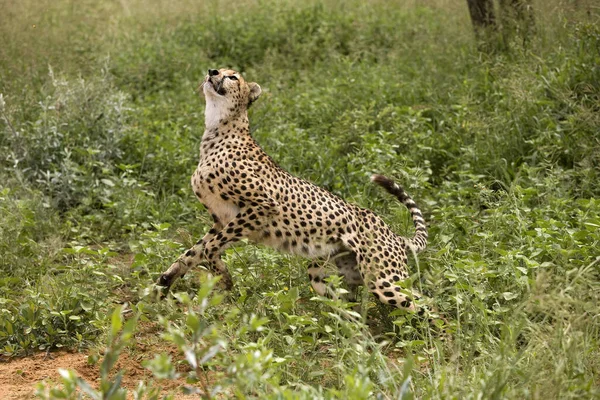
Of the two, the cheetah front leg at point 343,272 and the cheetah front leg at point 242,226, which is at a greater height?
the cheetah front leg at point 242,226

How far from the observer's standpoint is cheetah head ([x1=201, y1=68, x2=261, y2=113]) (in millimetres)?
4805

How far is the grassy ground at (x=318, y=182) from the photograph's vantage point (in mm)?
3426

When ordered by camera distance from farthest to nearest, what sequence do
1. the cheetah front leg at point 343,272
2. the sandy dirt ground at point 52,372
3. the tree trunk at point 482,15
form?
the tree trunk at point 482,15 → the cheetah front leg at point 343,272 → the sandy dirt ground at point 52,372

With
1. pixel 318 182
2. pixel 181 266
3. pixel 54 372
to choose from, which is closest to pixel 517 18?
pixel 318 182

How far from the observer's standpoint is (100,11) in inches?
387

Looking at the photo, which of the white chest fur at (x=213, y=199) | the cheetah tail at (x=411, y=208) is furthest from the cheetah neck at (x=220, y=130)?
the cheetah tail at (x=411, y=208)

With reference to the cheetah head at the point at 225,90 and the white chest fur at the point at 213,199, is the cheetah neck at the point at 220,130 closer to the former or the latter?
the cheetah head at the point at 225,90

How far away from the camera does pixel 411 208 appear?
484 cm

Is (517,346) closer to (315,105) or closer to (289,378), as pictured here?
(289,378)

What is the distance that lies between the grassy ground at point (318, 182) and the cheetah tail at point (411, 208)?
0.39ft

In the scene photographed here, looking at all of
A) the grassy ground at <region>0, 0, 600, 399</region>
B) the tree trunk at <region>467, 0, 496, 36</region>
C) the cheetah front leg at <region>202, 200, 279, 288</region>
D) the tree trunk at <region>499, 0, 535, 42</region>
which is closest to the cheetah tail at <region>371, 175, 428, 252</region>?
the grassy ground at <region>0, 0, 600, 399</region>

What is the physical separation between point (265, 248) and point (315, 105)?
2211 mm

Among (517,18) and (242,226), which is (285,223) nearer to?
(242,226)

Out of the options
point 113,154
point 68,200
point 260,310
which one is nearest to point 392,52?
point 113,154
